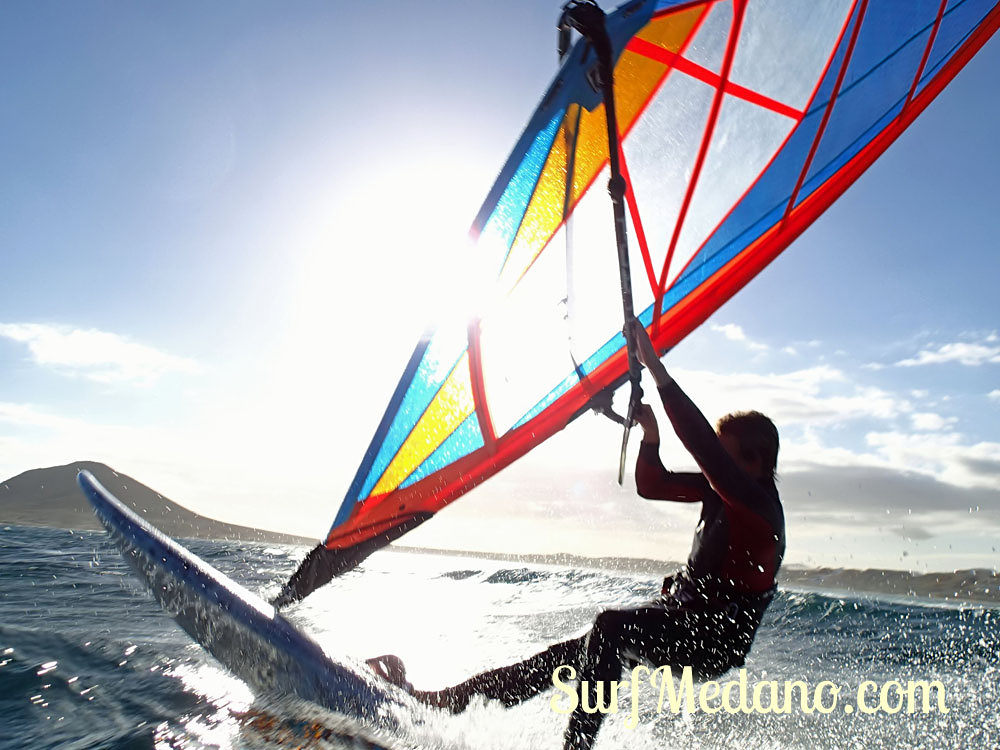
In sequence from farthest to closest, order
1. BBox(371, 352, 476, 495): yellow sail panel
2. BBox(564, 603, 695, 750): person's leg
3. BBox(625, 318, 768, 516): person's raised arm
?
BBox(371, 352, 476, 495): yellow sail panel < BBox(564, 603, 695, 750): person's leg < BBox(625, 318, 768, 516): person's raised arm

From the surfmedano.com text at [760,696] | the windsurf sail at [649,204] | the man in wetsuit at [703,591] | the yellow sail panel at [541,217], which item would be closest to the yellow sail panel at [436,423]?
the windsurf sail at [649,204]

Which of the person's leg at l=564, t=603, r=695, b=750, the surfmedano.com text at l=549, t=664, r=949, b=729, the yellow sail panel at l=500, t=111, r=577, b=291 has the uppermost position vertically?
the yellow sail panel at l=500, t=111, r=577, b=291

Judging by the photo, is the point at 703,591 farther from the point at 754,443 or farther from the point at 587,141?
the point at 587,141

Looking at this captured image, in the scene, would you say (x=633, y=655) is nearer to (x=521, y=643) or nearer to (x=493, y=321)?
(x=493, y=321)

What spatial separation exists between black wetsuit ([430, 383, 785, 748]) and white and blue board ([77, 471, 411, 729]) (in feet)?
2.72

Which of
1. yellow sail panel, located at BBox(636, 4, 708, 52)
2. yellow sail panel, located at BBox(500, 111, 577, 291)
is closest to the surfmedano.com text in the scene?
yellow sail panel, located at BBox(500, 111, 577, 291)

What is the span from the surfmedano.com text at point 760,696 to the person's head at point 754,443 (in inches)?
31.3

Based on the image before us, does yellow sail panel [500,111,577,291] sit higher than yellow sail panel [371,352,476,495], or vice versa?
yellow sail panel [500,111,577,291]

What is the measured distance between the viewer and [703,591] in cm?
202

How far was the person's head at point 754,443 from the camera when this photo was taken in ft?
6.85

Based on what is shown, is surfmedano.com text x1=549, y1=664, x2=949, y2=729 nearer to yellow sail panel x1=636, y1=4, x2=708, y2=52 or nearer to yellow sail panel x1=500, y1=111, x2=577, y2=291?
yellow sail panel x1=500, y1=111, x2=577, y2=291

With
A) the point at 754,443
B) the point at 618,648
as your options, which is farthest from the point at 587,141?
the point at 618,648

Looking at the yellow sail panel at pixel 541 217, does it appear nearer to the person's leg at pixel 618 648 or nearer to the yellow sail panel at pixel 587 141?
the yellow sail panel at pixel 587 141

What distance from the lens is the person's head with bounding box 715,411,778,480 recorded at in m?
2.09
